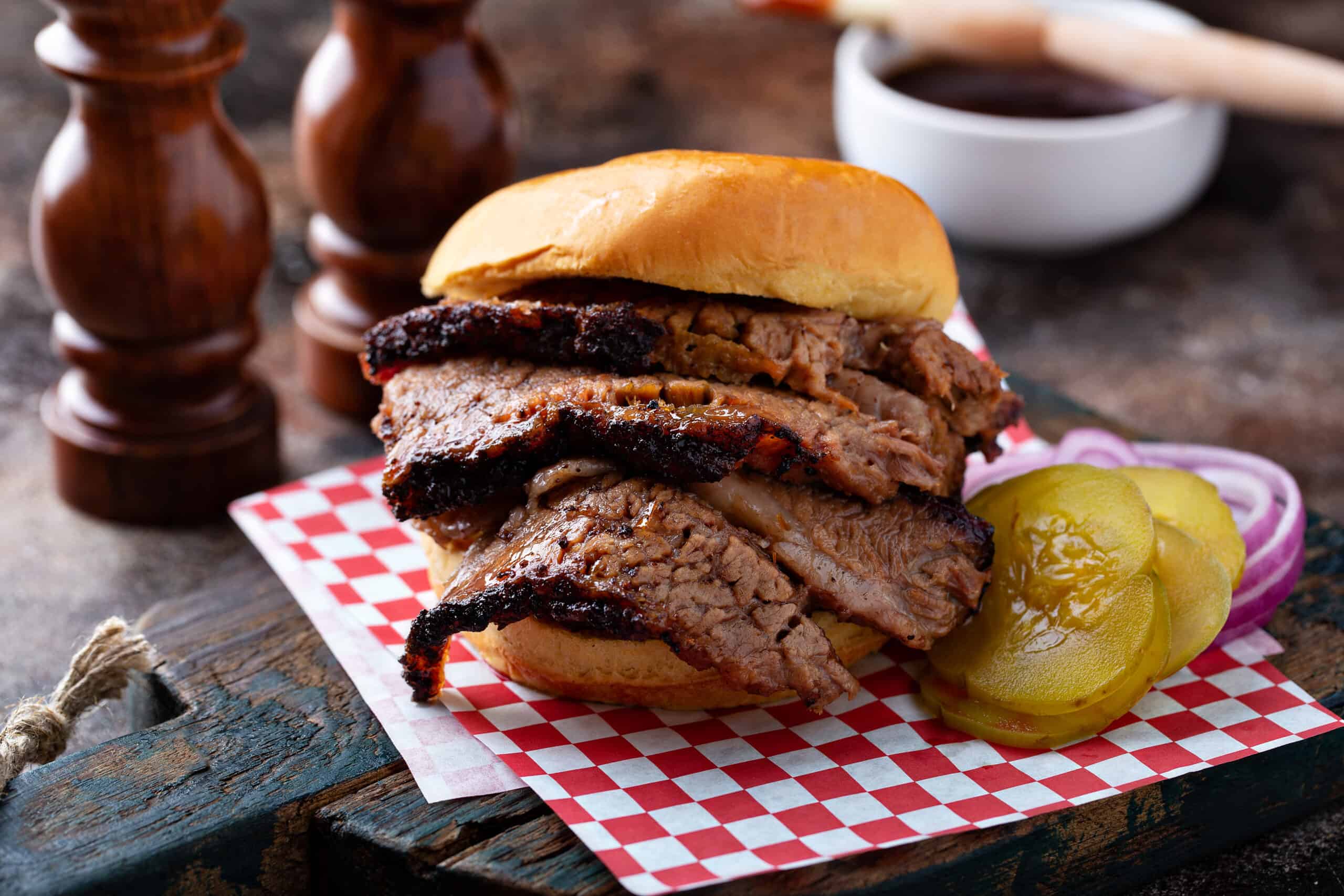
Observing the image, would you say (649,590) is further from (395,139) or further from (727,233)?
(395,139)

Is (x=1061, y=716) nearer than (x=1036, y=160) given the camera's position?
Yes

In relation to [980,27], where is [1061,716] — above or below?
below

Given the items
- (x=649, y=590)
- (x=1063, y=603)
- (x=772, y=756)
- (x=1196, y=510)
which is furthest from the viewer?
(x=1196, y=510)

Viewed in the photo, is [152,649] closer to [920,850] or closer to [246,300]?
[246,300]

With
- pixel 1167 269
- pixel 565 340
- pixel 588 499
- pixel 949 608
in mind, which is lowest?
pixel 1167 269

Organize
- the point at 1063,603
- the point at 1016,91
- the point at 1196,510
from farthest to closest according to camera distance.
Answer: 1. the point at 1016,91
2. the point at 1196,510
3. the point at 1063,603

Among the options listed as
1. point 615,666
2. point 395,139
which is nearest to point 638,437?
point 615,666

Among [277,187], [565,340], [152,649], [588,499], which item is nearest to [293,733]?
[152,649]
